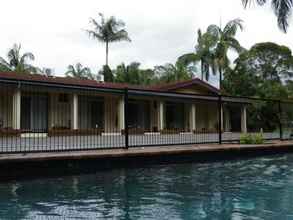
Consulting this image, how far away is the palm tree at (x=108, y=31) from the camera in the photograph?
1299 inches

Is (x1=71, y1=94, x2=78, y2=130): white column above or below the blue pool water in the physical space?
above

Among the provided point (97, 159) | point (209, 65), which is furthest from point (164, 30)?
point (97, 159)

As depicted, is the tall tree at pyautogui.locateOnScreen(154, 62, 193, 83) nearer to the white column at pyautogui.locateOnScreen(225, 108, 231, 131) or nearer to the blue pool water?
the white column at pyautogui.locateOnScreen(225, 108, 231, 131)

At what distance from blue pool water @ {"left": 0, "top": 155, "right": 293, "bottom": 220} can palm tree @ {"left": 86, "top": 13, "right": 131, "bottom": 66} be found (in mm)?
26504

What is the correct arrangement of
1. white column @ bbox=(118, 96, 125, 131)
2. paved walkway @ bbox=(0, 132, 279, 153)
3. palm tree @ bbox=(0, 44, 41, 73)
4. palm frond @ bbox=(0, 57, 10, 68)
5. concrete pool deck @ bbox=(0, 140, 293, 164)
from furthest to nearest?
palm tree @ bbox=(0, 44, 41, 73)
palm frond @ bbox=(0, 57, 10, 68)
white column @ bbox=(118, 96, 125, 131)
paved walkway @ bbox=(0, 132, 279, 153)
concrete pool deck @ bbox=(0, 140, 293, 164)

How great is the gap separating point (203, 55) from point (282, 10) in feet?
53.4

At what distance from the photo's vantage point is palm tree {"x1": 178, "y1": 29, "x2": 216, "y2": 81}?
28781mm

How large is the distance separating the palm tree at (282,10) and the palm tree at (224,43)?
14.9 metres

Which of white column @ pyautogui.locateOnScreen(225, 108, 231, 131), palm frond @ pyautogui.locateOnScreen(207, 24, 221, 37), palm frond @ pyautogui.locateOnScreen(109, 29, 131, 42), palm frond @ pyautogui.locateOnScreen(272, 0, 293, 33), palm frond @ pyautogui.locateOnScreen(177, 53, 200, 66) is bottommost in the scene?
white column @ pyautogui.locateOnScreen(225, 108, 231, 131)

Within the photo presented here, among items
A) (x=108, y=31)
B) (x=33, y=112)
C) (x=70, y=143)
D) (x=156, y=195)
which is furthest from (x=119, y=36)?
(x=156, y=195)

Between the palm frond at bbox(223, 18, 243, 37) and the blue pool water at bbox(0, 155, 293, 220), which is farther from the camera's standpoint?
the palm frond at bbox(223, 18, 243, 37)

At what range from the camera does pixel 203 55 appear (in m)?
29.1

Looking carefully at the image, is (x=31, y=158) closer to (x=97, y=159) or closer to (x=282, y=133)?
(x=97, y=159)

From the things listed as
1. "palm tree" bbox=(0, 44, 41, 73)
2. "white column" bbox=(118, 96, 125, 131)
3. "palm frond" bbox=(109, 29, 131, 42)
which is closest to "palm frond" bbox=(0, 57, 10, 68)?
"palm tree" bbox=(0, 44, 41, 73)
